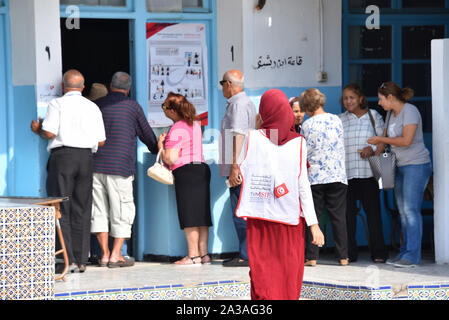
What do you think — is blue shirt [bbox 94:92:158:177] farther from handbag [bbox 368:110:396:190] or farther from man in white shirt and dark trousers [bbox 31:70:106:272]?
handbag [bbox 368:110:396:190]

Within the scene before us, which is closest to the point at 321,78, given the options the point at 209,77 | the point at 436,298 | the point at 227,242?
the point at 209,77

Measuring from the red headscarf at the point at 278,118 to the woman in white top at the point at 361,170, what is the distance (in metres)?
2.49

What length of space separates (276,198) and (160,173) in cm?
246

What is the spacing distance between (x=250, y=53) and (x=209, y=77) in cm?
47

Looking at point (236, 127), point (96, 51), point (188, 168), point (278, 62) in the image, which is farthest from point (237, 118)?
point (96, 51)

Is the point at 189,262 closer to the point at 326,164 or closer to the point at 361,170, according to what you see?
the point at 326,164

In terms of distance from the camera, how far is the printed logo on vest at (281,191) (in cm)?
512

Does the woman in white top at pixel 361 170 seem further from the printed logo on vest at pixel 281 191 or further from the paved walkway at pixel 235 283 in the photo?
the printed logo on vest at pixel 281 191

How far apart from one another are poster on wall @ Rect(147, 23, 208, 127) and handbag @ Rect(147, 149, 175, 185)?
594mm

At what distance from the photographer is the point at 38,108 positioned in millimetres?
7441

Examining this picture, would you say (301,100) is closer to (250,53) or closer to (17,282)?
(250,53)

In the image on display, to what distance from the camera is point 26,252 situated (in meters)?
5.27

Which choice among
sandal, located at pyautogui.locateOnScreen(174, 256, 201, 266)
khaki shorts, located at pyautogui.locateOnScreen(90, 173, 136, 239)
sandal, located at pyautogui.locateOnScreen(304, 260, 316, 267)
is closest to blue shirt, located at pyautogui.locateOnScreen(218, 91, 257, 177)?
sandal, located at pyautogui.locateOnScreen(174, 256, 201, 266)

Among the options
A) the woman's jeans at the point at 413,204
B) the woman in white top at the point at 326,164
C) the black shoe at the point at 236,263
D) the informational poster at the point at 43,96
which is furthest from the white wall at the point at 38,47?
the woman's jeans at the point at 413,204
